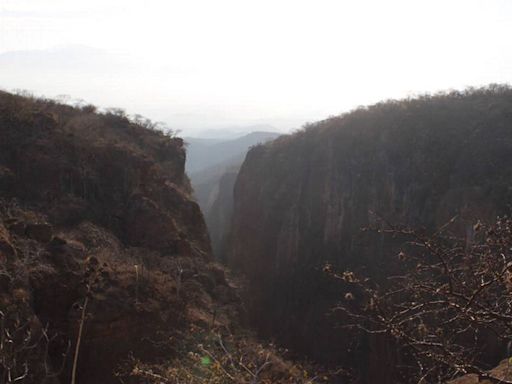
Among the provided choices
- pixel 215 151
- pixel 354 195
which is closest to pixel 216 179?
pixel 215 151

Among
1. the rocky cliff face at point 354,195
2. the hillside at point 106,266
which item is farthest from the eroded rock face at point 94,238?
the rocky cliff face at point 354,195

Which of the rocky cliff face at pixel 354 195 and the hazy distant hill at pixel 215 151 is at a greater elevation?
the hazy distant hill at pixel 215 151

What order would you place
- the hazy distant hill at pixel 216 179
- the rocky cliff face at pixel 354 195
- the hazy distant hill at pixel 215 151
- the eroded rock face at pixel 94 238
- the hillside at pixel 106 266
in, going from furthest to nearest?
the hazy distant hill at pixel 215 151 → the hazy distant hill at pixel 216 179 → the rocky cliff face at pixel 354 195 → the eroded rock face at pixel 94 238 → the hillside at pixel 106 266

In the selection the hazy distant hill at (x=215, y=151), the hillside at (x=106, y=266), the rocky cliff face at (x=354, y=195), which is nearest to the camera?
the hillside at (x=106, y=266)

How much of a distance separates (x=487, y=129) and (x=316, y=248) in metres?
14.9

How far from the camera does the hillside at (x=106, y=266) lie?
1078 cm

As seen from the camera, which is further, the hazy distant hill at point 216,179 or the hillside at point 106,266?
the hazy distant hill at point 216,179

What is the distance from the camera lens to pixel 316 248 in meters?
37.8

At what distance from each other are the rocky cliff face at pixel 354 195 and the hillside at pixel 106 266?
1357 cm

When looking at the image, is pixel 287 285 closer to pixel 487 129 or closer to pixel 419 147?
pixel 419 147

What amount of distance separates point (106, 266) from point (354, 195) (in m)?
25.3

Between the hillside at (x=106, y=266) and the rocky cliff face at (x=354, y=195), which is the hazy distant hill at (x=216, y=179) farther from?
the hillside at (x=106, y=266)

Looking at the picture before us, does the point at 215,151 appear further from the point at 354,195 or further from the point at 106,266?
the point at 106,266

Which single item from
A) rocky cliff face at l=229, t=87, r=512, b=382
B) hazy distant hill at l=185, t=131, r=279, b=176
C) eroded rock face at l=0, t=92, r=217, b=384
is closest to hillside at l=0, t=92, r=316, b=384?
eroded rock face at l=0, t=92, r=217, b=384
